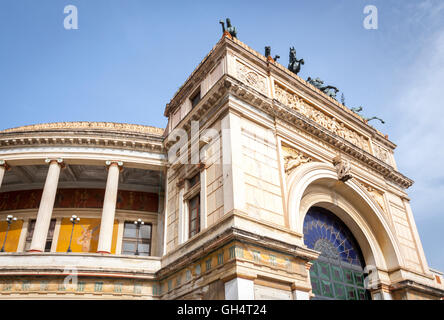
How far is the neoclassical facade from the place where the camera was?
1252 cm

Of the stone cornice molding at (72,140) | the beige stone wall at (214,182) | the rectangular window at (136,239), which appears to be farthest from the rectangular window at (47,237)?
the beige stone wall at (214,182)

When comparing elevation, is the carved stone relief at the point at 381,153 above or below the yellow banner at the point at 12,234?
above

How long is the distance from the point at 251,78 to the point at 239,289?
29.6ft

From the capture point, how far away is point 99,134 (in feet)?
59.3

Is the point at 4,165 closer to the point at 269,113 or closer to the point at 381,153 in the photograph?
the point at 269,113

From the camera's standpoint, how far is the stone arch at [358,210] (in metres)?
16.7

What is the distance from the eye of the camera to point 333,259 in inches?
660

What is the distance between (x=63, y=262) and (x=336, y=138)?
13057mm

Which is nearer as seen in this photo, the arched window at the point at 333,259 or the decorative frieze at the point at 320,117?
the arched window at the point at 333,259

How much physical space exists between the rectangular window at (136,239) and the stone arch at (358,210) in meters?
8.60

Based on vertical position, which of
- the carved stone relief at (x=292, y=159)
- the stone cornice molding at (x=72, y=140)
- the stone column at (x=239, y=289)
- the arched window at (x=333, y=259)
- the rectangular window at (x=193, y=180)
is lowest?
the stone column at (x=239, y=289)

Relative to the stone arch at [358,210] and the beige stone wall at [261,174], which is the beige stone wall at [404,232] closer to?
the stone arch at [358,210]

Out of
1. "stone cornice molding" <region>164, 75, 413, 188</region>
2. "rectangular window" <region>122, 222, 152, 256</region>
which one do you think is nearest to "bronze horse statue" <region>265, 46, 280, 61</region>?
"stone cornice molding" <region>164, 75, 413, 188</region>

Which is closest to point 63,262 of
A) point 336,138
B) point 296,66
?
point 336,138
